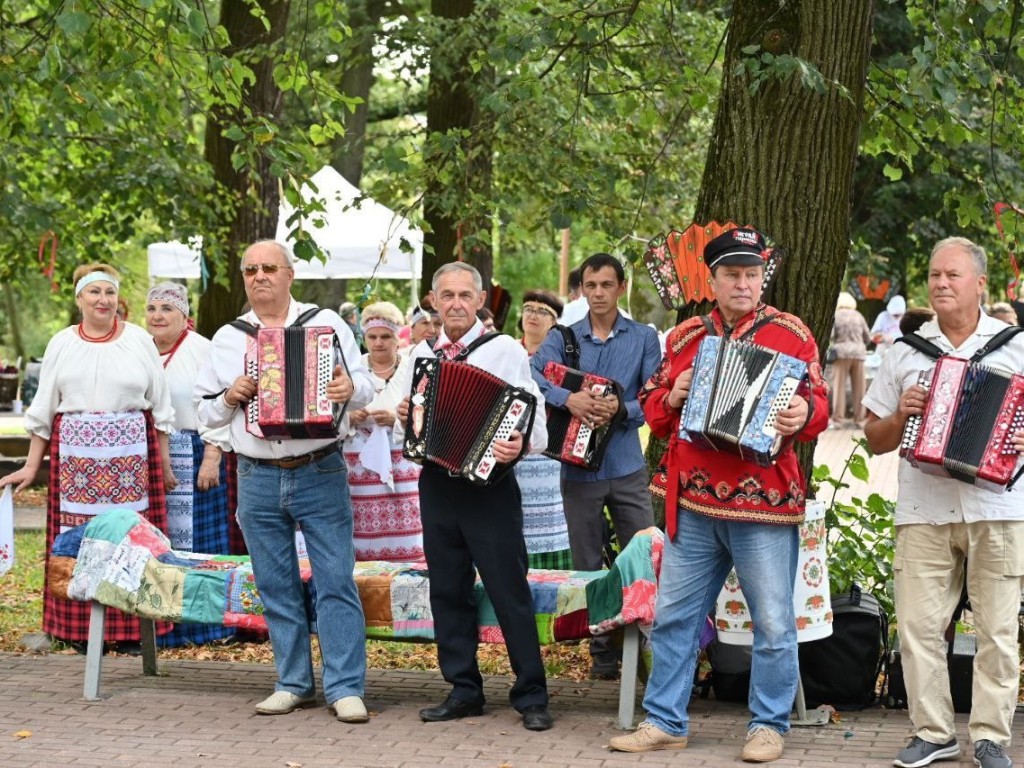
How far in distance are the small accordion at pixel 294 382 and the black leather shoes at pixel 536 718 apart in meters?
1.48

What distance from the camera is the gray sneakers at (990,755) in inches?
232

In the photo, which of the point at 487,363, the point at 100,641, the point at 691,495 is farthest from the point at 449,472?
the point at 100,641

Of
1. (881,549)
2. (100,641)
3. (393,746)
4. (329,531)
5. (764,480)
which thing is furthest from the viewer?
(881,549)

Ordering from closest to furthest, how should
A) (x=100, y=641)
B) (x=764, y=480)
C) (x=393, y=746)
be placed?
(x=764, y=480), (x=393, y=746), (x=100, y=641)

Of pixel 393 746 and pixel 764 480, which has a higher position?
pixel 764 480

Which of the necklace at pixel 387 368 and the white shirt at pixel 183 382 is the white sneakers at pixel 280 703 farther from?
the necklace at pixel 387 368

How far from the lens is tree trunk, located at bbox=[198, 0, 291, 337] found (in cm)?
1481

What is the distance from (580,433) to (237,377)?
1791 mm

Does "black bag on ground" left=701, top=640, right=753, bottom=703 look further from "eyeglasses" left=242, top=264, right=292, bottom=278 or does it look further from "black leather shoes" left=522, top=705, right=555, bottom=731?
"eyeglasses" left=242, top=264, right=292, bottom=278

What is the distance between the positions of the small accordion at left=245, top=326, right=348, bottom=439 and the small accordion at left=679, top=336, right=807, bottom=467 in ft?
5.32

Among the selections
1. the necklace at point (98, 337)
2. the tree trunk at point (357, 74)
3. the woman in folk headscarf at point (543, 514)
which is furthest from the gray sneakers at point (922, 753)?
the tree trunk at point (357, 74)

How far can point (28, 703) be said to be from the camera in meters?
7.23

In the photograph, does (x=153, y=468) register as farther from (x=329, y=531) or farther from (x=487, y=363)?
(x=487, y=363)

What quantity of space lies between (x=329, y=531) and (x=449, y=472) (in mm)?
772
